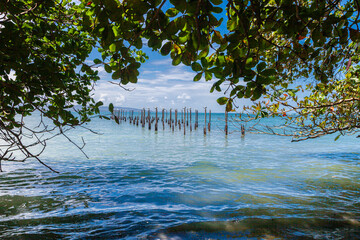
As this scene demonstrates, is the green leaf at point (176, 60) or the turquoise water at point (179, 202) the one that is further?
the turquoise water at point (179, 202)

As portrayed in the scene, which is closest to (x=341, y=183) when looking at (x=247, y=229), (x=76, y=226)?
(x=247, y=229)

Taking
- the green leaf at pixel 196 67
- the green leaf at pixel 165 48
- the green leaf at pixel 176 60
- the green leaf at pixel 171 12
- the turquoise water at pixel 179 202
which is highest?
the green leaf at pixel 171 12

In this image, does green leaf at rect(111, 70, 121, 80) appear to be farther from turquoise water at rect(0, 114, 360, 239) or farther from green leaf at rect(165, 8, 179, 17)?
turquoise water at rect(0, 114, 360, 239)

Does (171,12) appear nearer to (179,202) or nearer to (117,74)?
(117,74)

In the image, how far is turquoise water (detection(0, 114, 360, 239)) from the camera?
462 cm

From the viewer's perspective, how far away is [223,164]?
1251cm

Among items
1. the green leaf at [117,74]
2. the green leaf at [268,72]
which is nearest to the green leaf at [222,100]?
the green leaf at [268,72]

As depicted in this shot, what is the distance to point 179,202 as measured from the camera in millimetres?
6453

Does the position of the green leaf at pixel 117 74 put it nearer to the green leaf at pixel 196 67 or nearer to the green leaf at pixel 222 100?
the green leaf at pixel 196 67

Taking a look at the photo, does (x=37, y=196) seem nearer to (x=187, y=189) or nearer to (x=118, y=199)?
(x=118, y=199)

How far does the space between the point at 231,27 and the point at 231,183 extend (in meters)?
7.61

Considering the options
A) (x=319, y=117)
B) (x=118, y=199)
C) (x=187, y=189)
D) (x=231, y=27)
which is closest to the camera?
(x=231, y=27)

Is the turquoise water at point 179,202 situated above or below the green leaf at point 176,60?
below

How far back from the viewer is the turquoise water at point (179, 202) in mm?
4617
